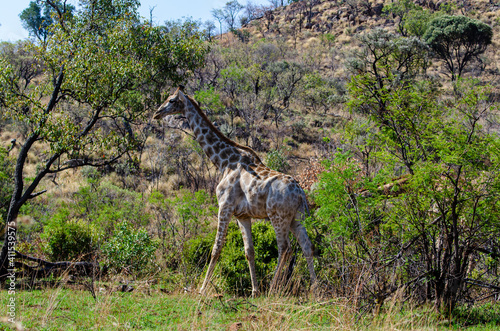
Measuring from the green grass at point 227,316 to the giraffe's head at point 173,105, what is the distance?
362cm

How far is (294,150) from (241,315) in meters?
21.4

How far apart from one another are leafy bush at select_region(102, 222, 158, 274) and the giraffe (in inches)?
92.4

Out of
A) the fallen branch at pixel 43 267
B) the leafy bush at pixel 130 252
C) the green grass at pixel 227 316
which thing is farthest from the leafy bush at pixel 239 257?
the fallen branch at pixel 43 267

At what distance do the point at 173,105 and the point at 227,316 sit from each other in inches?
178

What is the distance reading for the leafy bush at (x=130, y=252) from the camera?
9.23 meters

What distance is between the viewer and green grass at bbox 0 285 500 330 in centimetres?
489

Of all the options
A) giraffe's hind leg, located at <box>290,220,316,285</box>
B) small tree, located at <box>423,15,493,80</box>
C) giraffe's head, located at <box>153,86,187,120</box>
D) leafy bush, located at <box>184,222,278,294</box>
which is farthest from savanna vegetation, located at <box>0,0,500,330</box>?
small tree, located at <box>423,15,493,80</box>

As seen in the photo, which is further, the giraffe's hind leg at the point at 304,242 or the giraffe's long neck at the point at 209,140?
the giraffe's long neck at the point at 209,140

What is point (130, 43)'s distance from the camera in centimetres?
1018

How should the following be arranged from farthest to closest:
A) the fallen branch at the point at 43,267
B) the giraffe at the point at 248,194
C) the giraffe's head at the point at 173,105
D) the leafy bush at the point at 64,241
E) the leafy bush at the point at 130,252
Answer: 1. the leafy bush at the point at 64,241
2. the leafy bush at the point at 130,252
3. the giraffe's head at the point at 173,105
4. the fallen branch at the point at 43,267
5. the giraffe at the point at 248,194

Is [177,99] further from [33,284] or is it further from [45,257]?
[45,257]

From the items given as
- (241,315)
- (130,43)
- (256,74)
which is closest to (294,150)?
(256,74)

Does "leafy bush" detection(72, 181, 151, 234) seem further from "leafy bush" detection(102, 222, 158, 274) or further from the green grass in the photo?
the green grass

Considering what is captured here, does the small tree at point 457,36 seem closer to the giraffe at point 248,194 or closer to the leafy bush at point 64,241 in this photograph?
the giraffe at point 248,194
